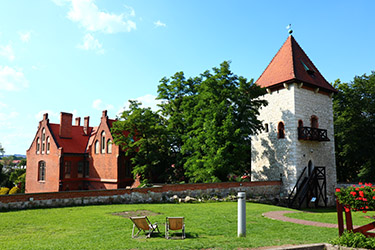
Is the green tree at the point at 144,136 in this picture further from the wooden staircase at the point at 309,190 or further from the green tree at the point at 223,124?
the wooden staircase at the point at 309,190

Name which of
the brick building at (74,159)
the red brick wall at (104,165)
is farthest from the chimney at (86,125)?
the red brick wall at (104,165)

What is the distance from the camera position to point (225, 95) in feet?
70.4

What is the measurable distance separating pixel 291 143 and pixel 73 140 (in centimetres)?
2680

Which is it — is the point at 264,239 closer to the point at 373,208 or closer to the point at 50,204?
the point at 373,208

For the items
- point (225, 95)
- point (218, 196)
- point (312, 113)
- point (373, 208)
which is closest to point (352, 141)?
point (312, 113)

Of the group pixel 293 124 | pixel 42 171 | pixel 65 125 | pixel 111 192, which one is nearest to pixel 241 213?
pixel 111 192

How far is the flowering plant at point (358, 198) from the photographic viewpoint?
696 centimetres

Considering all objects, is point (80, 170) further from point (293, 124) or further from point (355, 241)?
point (355, 241)

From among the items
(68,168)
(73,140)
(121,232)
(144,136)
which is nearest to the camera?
(121,232)

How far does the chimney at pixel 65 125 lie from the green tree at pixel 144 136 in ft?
42.7

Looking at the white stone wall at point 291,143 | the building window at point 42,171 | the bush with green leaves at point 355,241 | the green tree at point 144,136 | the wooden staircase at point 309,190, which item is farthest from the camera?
the building window at point 42,171

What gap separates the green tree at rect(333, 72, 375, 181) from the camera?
2909 centimetres

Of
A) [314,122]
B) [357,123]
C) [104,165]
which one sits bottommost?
[104,165]

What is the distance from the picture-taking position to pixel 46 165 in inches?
1437
